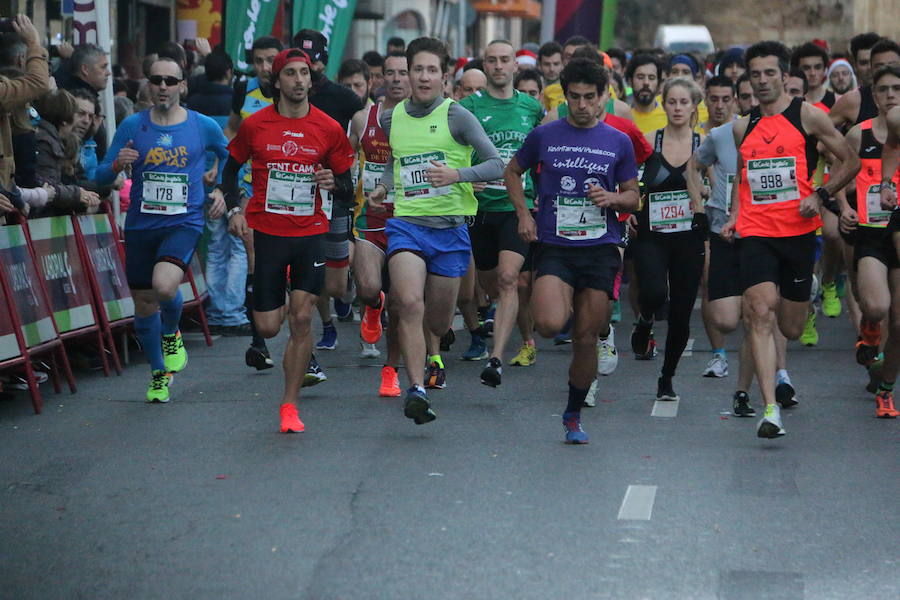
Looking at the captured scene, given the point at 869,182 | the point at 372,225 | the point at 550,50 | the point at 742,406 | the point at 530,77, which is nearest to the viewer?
the point at 742,406

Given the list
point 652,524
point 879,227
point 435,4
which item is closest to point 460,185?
point 879,227

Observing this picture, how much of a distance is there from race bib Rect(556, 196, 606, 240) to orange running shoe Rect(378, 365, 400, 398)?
6.55ft

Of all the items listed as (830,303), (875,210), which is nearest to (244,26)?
(830,303)

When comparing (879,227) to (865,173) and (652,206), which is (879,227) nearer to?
(865,173)

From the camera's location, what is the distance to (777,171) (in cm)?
901

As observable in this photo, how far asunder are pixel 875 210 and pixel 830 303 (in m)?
4.49

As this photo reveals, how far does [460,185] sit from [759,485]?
275 cm

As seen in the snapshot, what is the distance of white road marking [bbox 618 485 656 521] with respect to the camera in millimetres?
6973

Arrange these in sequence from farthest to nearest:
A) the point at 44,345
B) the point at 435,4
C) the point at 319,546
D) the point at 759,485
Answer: the point at 435,4
the point at 44,345
the point at 759,485
the point at 319,546

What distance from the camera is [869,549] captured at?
6477 millimetres

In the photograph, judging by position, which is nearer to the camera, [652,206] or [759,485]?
[759,485]

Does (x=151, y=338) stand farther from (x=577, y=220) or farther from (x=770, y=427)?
Result: (x=770, y=427)

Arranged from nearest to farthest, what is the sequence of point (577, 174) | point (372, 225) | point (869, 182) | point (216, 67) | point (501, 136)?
point (577, 174), point (869, 182), point (372, 225), point (501, 136), point (216, 67)

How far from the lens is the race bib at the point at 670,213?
33.8 ft
